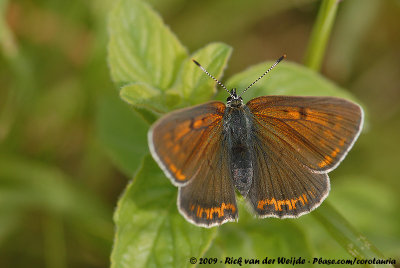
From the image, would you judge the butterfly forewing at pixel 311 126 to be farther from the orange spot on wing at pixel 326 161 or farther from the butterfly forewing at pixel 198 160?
the butterfly forewing at pixel 198 160

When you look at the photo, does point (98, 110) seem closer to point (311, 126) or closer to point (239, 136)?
point (239, 136)

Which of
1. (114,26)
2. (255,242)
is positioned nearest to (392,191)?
(255,242)

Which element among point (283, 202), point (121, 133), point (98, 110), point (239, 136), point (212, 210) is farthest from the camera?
point (98, 110)

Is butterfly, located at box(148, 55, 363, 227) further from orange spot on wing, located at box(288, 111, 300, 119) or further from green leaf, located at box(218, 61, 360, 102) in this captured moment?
green leaf, located at box(218, 61, 360, 102)

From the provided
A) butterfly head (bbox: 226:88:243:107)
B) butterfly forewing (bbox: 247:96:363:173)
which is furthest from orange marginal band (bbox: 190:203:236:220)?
butterfly head (bbox: 226:88:243:107)

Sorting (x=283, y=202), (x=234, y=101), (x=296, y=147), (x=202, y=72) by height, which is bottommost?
(x=283, y=202)

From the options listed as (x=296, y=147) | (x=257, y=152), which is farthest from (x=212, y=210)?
(x=296, y=147)

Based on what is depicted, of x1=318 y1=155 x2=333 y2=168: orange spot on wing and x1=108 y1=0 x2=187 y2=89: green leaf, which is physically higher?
x1=108 y1=0 x2=187 y2=89: green leaf
